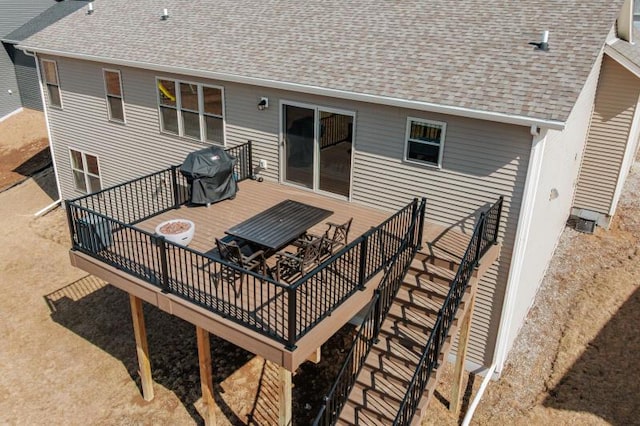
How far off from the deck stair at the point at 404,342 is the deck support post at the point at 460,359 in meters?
0.80

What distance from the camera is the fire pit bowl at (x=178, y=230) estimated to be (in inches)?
334

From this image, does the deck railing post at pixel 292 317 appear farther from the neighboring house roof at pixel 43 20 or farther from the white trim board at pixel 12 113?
the white trim board at pixel 12 113

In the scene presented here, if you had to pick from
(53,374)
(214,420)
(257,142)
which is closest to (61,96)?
(257,142)

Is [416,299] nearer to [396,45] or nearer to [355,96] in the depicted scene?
[355,96]

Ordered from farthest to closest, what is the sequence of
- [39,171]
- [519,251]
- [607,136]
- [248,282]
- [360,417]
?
1. [39,171]
2. [607,136]
3. [519,251]
4. [248,282]
5. [360,417]

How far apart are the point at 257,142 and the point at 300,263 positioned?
4775 millimetres

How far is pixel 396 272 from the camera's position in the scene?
8328mm

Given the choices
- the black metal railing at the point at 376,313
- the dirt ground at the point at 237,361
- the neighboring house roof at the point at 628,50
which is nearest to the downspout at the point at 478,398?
the dirt ground at the point at 237,361

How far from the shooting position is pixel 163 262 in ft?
24.5

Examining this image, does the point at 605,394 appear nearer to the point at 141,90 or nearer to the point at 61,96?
the point at 141,90

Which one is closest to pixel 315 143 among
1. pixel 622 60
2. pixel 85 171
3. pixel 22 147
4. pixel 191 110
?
pixel 191 110

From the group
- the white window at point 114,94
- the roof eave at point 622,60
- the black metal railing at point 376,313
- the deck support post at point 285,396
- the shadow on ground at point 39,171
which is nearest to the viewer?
the deck support post at point 285,396

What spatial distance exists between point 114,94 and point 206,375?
919cm

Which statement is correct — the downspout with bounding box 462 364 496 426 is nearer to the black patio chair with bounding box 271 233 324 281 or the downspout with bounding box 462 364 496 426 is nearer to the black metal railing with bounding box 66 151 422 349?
the black metal railing with bounding box 66 151 422 349
